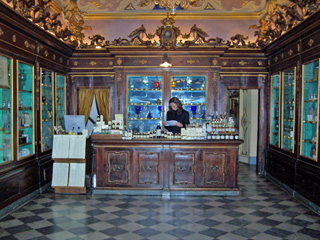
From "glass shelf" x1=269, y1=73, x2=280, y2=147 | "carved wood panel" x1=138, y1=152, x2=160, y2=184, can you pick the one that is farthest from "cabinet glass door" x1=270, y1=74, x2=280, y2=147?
"carved wood panel" x1=138, y1=152, x2=160, y2=184

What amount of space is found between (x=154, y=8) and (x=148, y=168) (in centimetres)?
478

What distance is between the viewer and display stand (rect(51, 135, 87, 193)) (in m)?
6.29

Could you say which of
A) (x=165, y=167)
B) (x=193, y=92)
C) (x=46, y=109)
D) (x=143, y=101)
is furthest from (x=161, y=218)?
(x=193, y=92)

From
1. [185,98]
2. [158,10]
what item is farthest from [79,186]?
[158,10]

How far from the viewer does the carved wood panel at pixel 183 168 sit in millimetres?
6168

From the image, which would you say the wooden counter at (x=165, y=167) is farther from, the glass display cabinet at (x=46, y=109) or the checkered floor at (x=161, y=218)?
the glass display cabinet at (x=46, y=109)

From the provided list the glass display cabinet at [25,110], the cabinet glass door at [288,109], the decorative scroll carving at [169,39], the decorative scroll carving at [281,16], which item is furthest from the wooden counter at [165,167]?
the decorative scroll carving at [169,39]

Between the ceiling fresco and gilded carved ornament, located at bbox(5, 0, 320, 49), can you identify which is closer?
gilded carved ornament, located at bbox(5, 0, 320, 49)

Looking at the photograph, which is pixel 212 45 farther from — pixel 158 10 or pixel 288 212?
pixel 288 212

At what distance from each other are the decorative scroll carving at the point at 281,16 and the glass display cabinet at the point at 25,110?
510cm

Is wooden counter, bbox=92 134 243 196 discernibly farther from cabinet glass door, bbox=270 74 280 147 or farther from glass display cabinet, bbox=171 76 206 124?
glass display cabinet, bbox=171 76 206 124

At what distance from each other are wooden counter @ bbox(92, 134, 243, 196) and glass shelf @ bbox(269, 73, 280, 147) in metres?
2.02

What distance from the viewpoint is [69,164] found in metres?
6.38

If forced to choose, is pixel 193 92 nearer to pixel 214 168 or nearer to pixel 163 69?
pixel 163 69
